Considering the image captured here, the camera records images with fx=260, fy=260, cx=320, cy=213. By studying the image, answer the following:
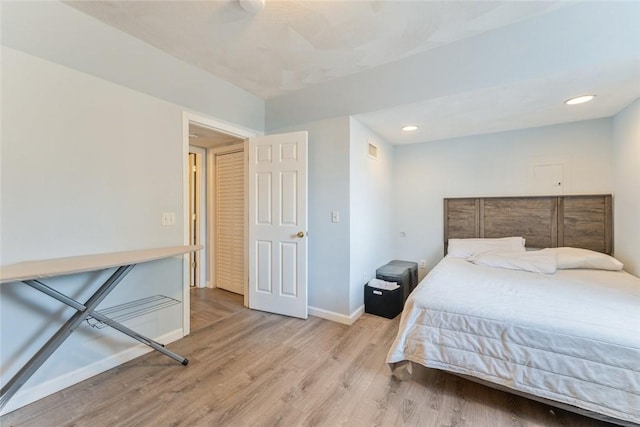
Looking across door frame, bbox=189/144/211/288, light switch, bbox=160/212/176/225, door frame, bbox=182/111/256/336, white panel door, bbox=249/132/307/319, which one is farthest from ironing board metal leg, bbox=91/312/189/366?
door frame, bbox=189/144/211/288

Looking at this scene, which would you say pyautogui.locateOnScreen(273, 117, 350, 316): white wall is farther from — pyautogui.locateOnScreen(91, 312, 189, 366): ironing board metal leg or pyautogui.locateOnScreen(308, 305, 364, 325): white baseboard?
pyautogui.locateOnScreen(91, 312, 189, 366): ironing board metal leg

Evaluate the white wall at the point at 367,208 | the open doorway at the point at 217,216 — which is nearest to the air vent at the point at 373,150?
the white wall at the point at 367,208

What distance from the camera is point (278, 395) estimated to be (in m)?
1.68

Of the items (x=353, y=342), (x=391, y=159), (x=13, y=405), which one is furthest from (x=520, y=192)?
(x=13, y=405)

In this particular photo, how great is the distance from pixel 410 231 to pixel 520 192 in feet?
4.66

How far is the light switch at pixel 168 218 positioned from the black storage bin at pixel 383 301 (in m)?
2.11

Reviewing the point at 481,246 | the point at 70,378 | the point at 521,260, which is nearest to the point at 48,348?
the point at 70,378

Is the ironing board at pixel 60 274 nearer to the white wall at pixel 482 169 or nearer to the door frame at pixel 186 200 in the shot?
the door frame at pixel 186 200

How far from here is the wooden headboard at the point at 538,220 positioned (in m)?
2.82

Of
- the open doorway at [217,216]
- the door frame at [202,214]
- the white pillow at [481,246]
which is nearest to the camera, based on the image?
the white pillow at [481,246]

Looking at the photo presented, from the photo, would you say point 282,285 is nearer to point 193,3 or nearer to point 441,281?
point 441,281

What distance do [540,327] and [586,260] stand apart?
179 cm

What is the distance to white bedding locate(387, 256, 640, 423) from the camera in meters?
1.29

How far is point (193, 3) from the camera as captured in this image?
171 centimetres
